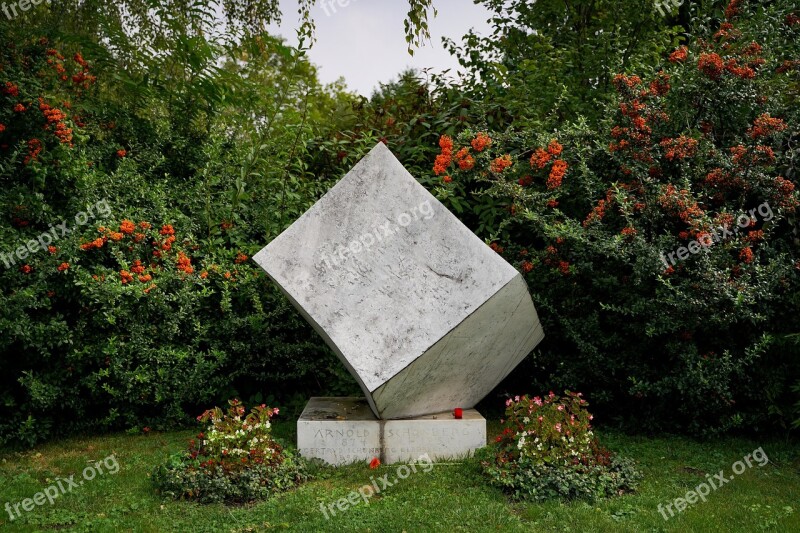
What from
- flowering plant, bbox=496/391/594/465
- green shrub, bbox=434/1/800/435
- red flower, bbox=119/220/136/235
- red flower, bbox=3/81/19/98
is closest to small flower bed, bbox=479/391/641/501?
flowering plant, bbox=496/391/594/465

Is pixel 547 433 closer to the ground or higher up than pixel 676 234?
closer to the ground

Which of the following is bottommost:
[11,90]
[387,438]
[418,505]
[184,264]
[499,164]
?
[418,505]

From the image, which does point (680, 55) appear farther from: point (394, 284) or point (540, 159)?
point (394, 284)

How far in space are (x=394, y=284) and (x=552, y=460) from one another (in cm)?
154

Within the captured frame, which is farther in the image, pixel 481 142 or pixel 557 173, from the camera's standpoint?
pixel 481 142

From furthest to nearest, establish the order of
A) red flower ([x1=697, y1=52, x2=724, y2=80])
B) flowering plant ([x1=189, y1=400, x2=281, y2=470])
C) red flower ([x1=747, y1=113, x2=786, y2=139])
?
red flower ([x1=697, y1=52, x2=724, y2=80]), red flower ([x1=747, y1=113, x2=786, y2=139]), flowering plant ([x1=189, y1=400, x2=281, y2=470])

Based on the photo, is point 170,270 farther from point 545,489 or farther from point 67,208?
point 545,489

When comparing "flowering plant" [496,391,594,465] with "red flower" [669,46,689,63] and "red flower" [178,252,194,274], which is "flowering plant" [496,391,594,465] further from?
"red flower" [669,46,689,63]

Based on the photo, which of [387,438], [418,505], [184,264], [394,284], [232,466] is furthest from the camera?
[184,264]

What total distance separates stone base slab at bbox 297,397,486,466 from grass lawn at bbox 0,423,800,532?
16cm

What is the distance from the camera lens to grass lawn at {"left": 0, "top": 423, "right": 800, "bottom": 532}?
403cm

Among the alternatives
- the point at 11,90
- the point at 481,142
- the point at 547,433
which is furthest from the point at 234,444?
the point at 11,90

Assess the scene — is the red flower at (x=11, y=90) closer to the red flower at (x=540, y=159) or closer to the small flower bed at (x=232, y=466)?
the small flower bed at (x=232, y=466)

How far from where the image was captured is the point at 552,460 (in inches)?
180
